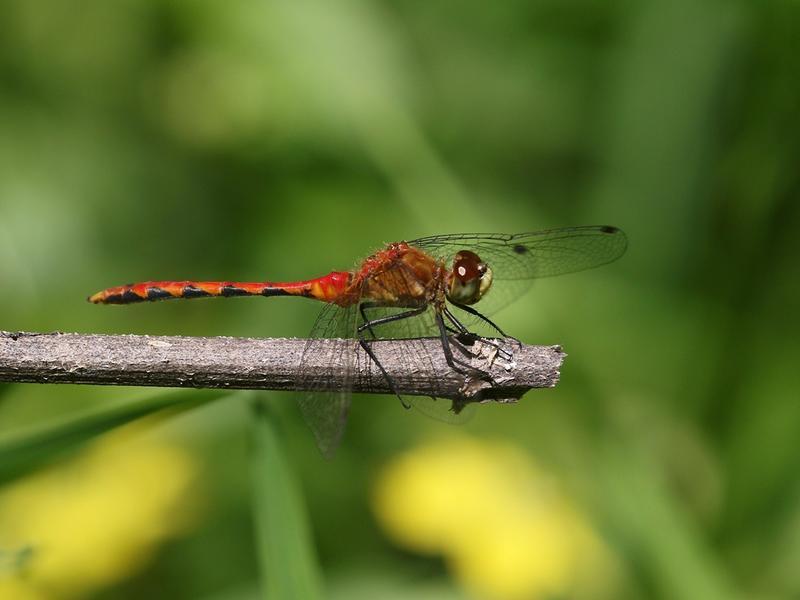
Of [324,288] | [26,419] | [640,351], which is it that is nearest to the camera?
[324,288]

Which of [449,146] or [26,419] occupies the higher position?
[449,146]

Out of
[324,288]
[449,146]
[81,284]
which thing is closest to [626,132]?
[449,146]

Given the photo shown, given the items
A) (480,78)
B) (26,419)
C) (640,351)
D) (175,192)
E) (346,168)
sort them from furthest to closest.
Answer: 1. (480,78)
2. (175,192)
3. (346,168)
4. (640,351)
5. (26,419)

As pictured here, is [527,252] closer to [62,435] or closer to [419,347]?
[419,347]

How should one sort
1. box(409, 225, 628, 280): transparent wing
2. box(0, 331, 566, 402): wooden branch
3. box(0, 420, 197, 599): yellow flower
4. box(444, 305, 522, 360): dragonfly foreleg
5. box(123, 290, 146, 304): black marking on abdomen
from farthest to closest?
box(409, 225, 628, 280): transparent wing, box(123, 290, 146, 304): black marking on abdomen, box(0, 420, 197, 599): yellow flower, box(444, 305, 522, 360): dragonfly foreleg, box(0, 331, 566, 402): wooden branch

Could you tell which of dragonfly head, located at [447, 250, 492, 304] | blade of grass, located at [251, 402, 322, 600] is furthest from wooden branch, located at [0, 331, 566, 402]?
dragonfly head, located at [447, 250, 492, 304]

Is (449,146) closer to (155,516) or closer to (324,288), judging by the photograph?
(324,288)

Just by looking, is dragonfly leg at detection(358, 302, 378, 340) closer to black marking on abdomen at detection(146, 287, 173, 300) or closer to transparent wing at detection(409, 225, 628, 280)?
transparent wing at detection(409, 225, 628, 280)
